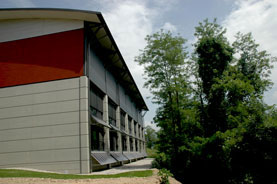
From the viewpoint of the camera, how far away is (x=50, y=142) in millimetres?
16859

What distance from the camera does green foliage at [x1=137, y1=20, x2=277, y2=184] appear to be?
53.5ft

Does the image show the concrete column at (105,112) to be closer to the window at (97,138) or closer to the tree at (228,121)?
the window at (97,138)

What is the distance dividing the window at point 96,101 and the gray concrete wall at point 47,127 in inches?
107

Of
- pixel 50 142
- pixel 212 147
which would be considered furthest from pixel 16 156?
pixel 212 147

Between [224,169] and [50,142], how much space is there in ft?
47.3

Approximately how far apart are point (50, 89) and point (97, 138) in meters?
6.46

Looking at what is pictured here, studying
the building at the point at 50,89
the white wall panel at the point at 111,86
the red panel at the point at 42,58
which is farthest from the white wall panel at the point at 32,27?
the white wall panel at the point at 111,86

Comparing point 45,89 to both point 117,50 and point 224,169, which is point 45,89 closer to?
point 117,50

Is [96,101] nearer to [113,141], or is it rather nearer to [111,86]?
[111,86]

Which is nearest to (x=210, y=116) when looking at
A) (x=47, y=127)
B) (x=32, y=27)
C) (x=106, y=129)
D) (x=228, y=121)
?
(x=228, y=121)

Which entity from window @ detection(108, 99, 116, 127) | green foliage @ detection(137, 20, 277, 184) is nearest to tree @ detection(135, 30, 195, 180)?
green foliage @ detection(137, 20, 277, 184)

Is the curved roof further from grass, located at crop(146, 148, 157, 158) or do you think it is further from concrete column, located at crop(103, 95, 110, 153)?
grass, located at crop(146, 148, 157, 158)

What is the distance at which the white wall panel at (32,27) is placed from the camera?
19.1 metres

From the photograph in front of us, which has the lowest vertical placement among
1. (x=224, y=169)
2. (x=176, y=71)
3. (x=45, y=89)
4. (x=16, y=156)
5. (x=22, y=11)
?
(x=224, y=169)
